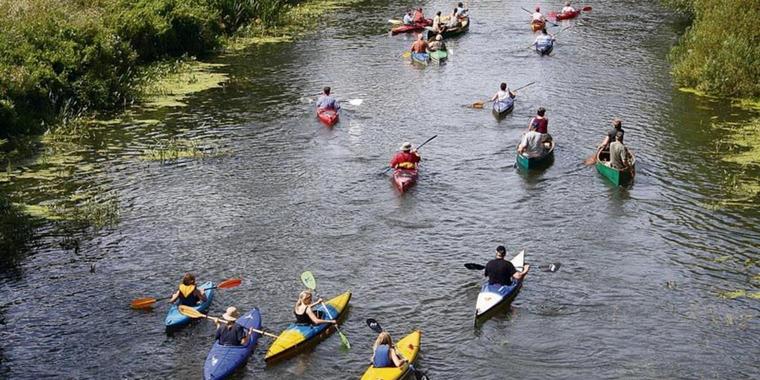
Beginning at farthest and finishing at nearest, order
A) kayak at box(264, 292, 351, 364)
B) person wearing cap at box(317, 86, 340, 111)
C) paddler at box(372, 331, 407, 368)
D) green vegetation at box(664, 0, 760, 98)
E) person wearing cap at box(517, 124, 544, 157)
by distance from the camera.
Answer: green vegetation at box(664, 0, 760, 98)
person wearing cap at box(317, 86, 340, 111)
person wearing cap at box(517, 124, 544, 157)
kayak at box(264, 292, 351, 364)
paddler at box(372, 331, 407, 368)

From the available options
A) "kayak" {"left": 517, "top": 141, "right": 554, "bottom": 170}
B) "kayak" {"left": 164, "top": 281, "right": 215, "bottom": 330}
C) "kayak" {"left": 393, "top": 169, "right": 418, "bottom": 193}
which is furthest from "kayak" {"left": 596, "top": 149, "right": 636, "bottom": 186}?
"kayak" {"left": 164, "top": 281, "right": 215, "bottom": 330}

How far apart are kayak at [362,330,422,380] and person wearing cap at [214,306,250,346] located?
2568mm

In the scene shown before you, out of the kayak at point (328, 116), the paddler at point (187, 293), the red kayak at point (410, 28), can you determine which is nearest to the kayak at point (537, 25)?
the red kayak at point (410, 28)

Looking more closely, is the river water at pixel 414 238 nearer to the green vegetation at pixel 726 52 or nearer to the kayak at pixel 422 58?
the green vegetation at pixel 726 52

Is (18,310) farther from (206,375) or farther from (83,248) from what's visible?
(206,375)

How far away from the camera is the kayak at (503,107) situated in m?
33.3

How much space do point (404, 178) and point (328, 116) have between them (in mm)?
7042

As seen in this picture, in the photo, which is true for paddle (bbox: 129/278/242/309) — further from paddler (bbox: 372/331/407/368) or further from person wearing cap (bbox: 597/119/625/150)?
person wearing cap (bbox: 597/119/625/150)

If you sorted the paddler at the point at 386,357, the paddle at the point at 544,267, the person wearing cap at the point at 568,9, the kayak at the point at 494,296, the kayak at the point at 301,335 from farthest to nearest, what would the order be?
the person wearing cap at the point at 568,9, the paddle at the point at 544,267, the kayak at the point at 494,296, the kayak at the point at 301,335, the paddler at the point at 386,357

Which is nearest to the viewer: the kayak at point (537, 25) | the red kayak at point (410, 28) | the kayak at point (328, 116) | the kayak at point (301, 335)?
the kayak at point (301, 335)

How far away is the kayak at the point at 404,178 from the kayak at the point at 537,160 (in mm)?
3454

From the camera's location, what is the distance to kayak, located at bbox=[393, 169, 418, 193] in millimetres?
26297

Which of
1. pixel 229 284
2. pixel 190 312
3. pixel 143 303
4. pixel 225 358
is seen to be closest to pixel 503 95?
pixel 229 284

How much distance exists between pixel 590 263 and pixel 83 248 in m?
12.6
